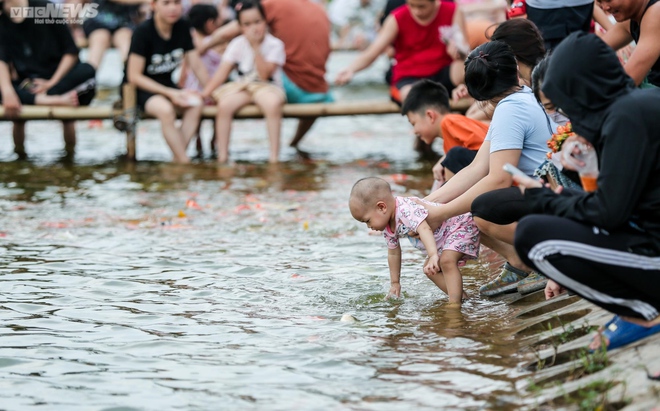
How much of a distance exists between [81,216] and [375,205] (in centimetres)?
339

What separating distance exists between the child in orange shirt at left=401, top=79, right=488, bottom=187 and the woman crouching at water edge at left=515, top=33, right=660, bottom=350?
2.04 meters

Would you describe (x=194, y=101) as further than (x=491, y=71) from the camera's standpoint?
Yes

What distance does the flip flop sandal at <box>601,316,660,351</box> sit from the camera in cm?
371

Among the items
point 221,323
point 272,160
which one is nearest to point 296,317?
point 221,323

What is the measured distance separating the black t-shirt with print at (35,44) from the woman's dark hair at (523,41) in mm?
6181

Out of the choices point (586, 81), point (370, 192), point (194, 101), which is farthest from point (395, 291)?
point (194, 101)

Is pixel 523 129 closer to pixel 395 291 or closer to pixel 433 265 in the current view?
pixel 433 265

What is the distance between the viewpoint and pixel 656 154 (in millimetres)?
3516

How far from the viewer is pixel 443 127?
6.01 meters

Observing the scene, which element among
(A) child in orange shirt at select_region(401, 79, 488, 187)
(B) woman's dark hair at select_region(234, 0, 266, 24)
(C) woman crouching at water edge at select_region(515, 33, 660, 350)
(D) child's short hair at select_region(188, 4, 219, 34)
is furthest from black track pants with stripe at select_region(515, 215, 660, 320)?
(D) child's short hair at select_region(188, 4, 219, 34)

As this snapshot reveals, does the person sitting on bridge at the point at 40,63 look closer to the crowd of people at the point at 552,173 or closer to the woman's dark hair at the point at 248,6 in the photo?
the woman's dark hair at the point at 248,6

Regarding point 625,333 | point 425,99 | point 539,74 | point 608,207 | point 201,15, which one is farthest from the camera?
point 201,15

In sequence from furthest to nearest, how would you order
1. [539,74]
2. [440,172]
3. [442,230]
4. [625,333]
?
[440,172], [442,230], [539,74], [625,333]

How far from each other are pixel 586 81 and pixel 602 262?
2.11ft
